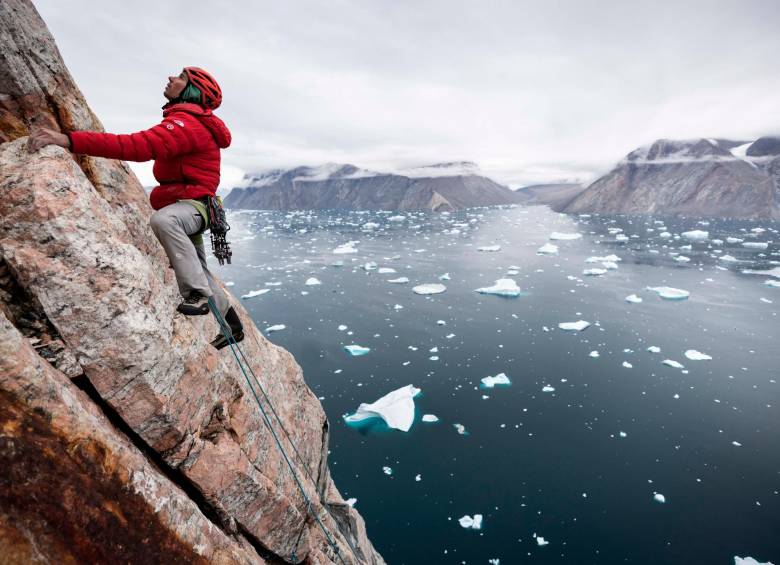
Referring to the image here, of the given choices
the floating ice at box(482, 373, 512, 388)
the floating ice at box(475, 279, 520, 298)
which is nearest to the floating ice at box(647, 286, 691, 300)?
the floating ice at box(475, 279, 520, 298)

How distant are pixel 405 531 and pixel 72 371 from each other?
34.7 feet

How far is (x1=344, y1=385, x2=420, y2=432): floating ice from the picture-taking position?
14133mm

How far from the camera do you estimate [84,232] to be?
266cm

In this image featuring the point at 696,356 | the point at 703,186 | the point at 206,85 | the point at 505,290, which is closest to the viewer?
the point at 206,85

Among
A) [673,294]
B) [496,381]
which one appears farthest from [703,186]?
[496,381]

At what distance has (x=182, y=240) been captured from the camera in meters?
3.20

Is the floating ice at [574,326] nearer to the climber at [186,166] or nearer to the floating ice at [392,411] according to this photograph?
the floating ice at [392,411]

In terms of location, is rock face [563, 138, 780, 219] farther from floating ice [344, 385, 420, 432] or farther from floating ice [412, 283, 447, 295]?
floating ice [344, 385, 420, 432]

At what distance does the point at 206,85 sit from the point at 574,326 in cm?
2357

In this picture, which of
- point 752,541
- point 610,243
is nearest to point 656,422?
point 752,541

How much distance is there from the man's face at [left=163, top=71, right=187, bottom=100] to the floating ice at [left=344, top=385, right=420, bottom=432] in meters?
13.3

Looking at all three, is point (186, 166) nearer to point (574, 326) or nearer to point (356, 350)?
point (356, 350)

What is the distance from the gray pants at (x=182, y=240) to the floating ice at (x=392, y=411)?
39.9 feet

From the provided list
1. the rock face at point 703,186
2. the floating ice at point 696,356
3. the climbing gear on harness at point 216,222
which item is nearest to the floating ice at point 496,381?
the floating ice at point 696,356
